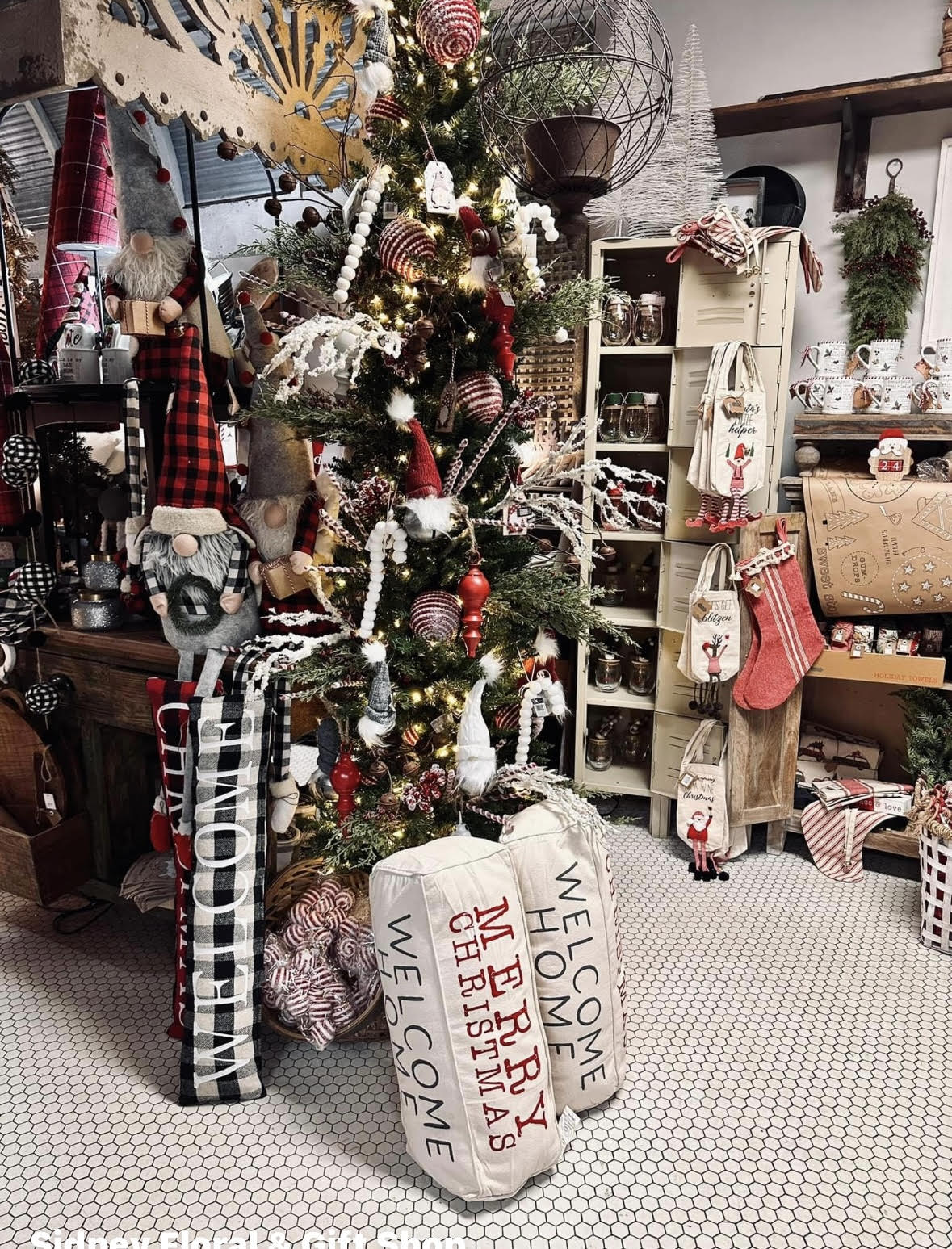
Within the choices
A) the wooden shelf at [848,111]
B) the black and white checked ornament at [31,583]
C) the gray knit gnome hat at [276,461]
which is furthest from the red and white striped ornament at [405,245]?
the wooden shelf at [848,111]

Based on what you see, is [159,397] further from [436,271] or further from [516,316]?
[516,316]

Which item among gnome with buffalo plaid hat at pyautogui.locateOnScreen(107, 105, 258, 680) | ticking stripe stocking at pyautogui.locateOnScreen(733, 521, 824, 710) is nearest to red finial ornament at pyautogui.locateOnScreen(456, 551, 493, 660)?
gnome with buffalo plaid hat at pyautogui.locateOnScreen(107, 105, 258, 680)

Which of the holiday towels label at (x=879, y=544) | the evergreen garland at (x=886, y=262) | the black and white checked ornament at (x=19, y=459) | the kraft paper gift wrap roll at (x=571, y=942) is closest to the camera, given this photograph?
the kraft paper gift wrap roll at (x=571, y=942)

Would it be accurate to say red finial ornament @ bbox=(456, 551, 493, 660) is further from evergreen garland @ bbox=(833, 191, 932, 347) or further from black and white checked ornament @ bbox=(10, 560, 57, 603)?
evergreen garland @ bbox=(833, 191, 932, 347)

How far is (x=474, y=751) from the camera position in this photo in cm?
162

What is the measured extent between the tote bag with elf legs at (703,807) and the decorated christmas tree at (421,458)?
0.89m

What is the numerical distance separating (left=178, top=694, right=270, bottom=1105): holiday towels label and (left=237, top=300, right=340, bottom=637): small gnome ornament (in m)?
0.30

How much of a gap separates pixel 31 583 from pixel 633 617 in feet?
5.77

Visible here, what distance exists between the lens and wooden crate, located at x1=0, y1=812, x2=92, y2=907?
79.0 inches

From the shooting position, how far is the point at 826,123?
2.70 meters

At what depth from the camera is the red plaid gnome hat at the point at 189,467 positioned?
1.75 m

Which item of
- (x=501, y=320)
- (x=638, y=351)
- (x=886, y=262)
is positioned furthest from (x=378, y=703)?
(x=886, y=262)

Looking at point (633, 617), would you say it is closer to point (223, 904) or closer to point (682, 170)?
point (682, 170)

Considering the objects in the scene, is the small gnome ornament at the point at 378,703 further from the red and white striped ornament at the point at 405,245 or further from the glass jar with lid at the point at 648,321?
the glass jar with lid at the point at 648,321
